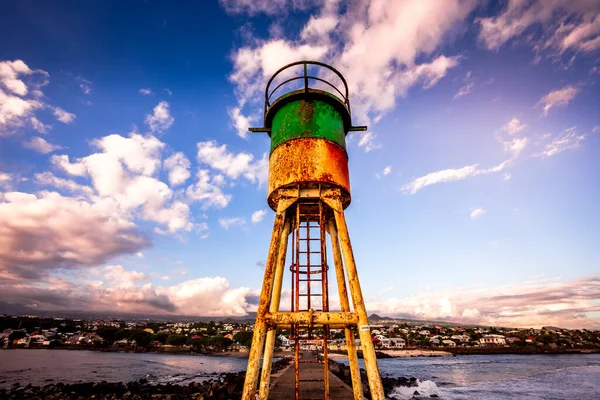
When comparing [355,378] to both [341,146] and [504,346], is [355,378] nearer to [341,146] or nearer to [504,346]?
[341,146]

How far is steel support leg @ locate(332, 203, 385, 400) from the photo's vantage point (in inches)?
215

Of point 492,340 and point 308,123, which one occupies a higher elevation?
point 308,123

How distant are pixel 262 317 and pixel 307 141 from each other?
3776 millimetres

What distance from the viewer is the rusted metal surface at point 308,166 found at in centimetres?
695

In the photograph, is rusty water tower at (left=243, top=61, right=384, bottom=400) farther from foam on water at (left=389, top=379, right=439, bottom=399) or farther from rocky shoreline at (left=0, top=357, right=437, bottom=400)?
foam on water at (left=389, top=379, right=439, bottom=399)

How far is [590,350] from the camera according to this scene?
93750 millimetres

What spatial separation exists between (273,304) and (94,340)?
101 meters

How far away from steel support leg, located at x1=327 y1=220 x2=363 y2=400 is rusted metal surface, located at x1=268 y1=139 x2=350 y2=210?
3.60ft

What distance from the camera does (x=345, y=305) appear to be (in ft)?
23.7

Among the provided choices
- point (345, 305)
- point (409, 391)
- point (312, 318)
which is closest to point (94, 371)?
point (409, 391)

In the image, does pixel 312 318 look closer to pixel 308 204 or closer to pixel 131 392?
pixel 308 204

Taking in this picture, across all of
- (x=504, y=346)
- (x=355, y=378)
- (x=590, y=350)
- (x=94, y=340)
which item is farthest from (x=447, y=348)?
(x=355, y=378)

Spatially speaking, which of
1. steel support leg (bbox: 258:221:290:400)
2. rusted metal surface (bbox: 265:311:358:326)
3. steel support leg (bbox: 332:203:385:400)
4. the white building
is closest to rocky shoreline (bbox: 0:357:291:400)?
steel support leg (bbox: 258:221:290:400)

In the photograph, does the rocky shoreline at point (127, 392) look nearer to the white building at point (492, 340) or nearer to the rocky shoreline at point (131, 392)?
the rocky shoreline at point (131, 392)
